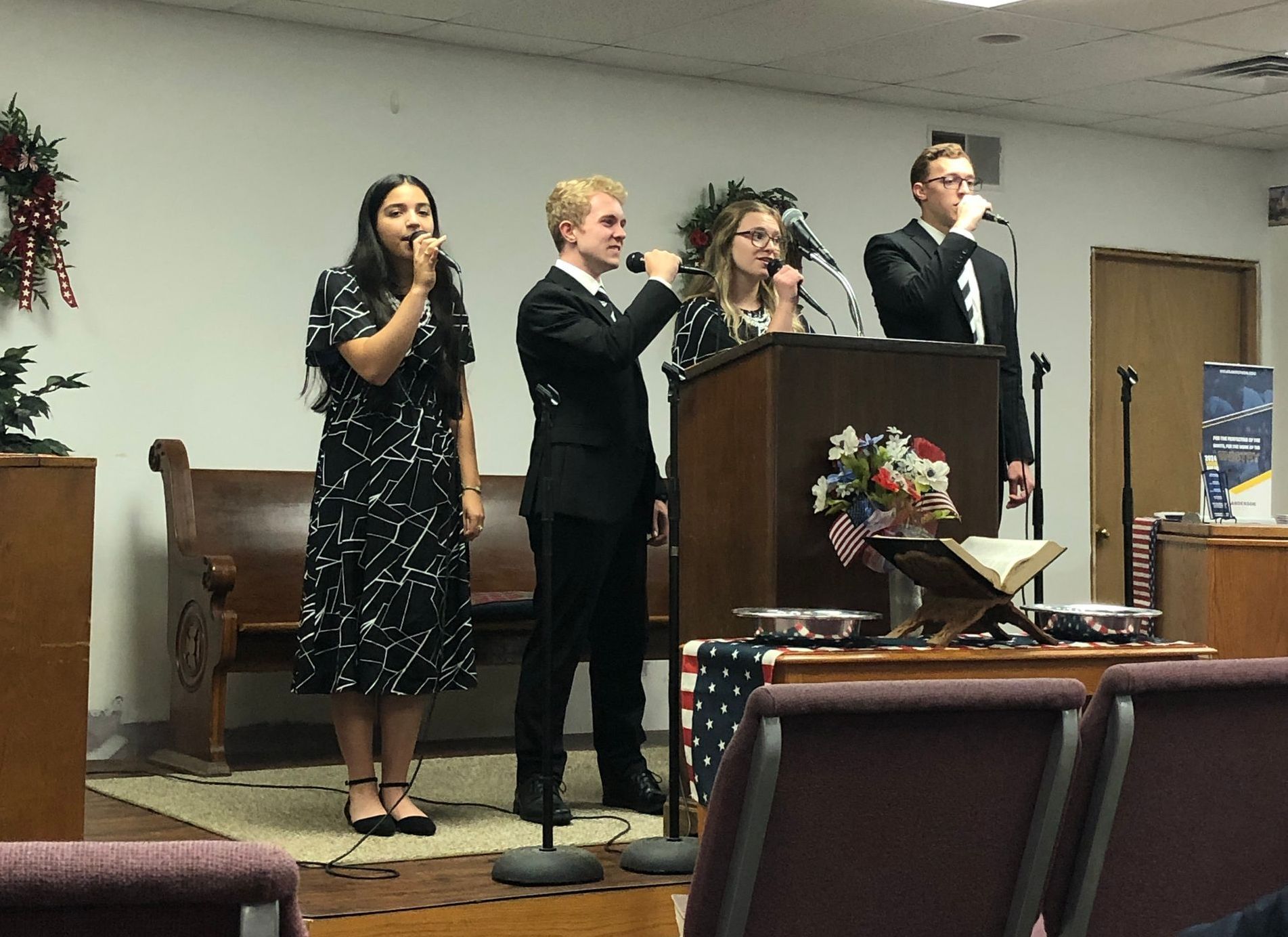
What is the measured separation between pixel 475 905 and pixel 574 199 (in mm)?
1714

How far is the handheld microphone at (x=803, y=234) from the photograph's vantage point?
3.40 metres

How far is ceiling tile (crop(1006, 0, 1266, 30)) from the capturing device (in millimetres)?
5832

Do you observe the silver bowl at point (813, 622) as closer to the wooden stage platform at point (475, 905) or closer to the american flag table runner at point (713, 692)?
the american flag table runner at point (713, 692)

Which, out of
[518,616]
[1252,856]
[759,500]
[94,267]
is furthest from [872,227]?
[1252,856]

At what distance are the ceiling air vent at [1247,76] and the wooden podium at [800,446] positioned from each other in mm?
3892

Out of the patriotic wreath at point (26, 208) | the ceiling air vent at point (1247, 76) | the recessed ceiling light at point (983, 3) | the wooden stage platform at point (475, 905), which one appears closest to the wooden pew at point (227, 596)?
the patriotic wreath at point (26, 208)

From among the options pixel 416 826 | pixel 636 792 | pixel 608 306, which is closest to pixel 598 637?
pixel 636 792

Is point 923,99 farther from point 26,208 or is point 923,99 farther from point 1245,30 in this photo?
point 26,208

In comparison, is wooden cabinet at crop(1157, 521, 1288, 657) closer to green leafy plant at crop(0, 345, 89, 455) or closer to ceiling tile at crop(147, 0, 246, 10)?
green leafy plant at crop(0, 345, 89, 455)

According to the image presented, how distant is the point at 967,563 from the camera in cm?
280

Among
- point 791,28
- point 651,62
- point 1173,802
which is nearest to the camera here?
point 1173,802

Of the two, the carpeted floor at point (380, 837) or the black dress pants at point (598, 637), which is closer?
the carpeted floor at point (380, 837)

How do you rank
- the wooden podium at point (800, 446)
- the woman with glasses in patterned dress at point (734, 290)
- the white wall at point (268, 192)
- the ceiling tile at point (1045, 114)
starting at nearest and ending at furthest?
the wooden podium at point (800, 446), the woman with glasses in patterned dress at point (734, 290), the white wall at point (268, 192), the ceiling tile at point (1045, 114)

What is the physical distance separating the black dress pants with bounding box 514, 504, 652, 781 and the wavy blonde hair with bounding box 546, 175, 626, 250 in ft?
2.30
